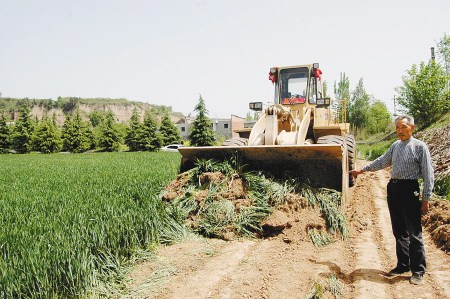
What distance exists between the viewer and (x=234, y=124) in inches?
2692

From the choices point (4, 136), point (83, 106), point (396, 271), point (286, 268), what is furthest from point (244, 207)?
point (83, 106)

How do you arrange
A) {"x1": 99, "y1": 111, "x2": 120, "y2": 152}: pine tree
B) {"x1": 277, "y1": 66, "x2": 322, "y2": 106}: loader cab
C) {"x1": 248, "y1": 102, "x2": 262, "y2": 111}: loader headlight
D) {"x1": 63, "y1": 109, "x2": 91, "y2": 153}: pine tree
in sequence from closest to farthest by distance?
1. {"x1": 248, "y1": 102, "x2": 262, "y2": 111}: loader headlight
2. {"x1": 277, "y1": 66, "x2": 322, "y2": 106}: loader cab
3. {"x1": 99, "y1": 111, "x2": 120, "y2": 152}: pine tree
4. {"x1": 63, "y1": 109, "x2": 91, "y2": 153}: pine tree

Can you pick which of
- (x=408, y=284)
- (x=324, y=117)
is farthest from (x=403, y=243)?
(x=324, y=117)

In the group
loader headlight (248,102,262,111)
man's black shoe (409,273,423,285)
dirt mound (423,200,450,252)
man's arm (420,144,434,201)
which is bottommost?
man's black shoe (409,273,423,285)

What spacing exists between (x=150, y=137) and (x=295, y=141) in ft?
126

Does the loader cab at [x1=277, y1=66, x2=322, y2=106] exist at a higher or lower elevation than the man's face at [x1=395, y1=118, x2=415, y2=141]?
higher

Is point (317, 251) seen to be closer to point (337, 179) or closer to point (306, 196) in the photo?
point (306, 196)

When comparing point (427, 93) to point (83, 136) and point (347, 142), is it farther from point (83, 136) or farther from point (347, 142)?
point (83, 136)

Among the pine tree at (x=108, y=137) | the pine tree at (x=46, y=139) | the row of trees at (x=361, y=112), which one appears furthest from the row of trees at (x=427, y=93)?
the pine tree at (x=46, y=139)

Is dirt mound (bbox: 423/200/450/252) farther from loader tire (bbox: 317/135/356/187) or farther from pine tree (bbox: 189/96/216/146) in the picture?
pine tree (bbox: 189/96/216/146)

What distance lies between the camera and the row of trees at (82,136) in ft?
145

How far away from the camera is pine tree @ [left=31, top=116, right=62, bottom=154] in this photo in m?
45.8

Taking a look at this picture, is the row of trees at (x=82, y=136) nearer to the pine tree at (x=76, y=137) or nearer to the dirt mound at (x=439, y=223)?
the pine tree at (x=76, y=137)

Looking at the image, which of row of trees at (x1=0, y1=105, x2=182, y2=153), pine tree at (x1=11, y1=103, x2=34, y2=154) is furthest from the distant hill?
row of trees at (x1=0, y1=105, x2=182, y2=153)
